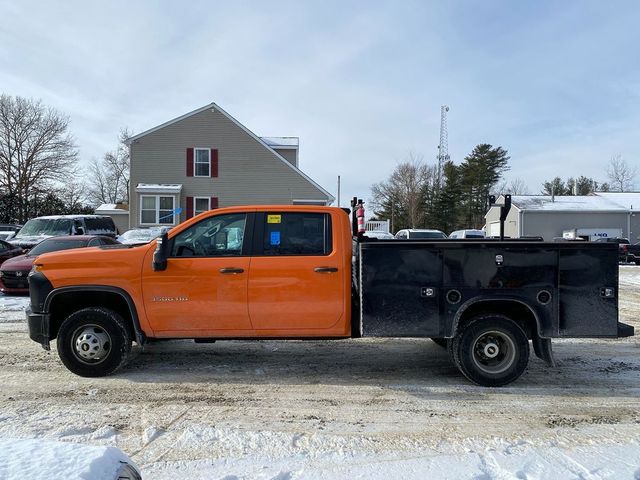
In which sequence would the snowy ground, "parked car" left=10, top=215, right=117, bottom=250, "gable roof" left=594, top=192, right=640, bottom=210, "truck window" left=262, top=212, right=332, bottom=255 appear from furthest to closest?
"gable roof" left=594, top=192, right=640, bottom=210 → "parked car" left=10, top=215, right=117, bottom=250 → "truck window" left=262, top=212, right=332, bottom=255 → the snowy ground

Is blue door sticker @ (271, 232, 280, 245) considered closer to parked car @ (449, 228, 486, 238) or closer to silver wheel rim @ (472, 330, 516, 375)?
silver wheel rim @ (472, 330, 516, 375)

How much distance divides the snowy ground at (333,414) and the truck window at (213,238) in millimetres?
1445

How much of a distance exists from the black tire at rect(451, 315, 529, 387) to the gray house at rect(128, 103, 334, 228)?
22558 millimetres

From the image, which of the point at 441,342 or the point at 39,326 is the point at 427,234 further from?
the point at 39,326

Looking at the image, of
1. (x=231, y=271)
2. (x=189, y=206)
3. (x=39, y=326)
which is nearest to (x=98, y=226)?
(x=189, y=206)

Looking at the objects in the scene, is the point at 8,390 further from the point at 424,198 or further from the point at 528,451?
the point at 424,198

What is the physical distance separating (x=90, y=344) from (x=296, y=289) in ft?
7.81

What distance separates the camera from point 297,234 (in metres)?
5.66

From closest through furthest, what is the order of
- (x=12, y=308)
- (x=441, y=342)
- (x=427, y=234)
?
1. (x=441, y=342)
2. (x=12, y=308)
3. (x=427, y=234)

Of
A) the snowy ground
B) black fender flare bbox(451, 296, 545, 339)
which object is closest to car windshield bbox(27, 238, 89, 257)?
the snowy ground

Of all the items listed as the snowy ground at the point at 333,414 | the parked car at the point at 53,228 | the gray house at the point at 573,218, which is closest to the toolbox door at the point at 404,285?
the snowy ground at the point at 333,414

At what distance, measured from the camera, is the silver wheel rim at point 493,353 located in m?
5.47

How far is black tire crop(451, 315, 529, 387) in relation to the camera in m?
5.40

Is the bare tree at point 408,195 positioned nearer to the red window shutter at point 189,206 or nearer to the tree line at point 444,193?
the tree line at point 444,193
